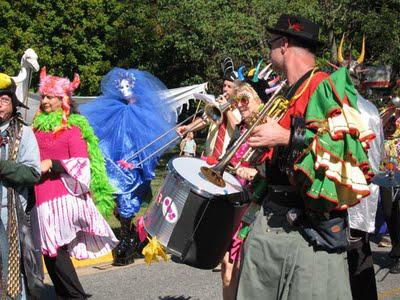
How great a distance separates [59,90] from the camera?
215 inches

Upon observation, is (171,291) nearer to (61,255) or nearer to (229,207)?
(61,255)

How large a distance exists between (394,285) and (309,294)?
12.5 feet

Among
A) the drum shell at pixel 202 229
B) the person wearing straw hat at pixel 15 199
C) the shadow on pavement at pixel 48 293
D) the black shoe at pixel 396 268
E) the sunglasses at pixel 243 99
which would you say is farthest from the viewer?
the black shoe at pixel 396 268

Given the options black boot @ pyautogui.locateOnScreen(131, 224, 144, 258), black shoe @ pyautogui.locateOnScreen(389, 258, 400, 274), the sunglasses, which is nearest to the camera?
the sunglasses

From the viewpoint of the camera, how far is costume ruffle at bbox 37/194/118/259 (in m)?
5.24

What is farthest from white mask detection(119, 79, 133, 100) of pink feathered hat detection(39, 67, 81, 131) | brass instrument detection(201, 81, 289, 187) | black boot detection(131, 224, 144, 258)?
brass instrument detection(201, 81, 289, 187)

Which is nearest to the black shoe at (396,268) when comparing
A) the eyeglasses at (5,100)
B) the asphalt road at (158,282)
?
the asphalt road at (158,282)

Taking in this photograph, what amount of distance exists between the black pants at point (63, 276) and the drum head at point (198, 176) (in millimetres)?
1851

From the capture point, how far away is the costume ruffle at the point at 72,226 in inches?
206

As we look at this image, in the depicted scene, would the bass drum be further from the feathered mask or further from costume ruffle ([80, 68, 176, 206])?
costume ruffle ([80, 68, 176, 206])

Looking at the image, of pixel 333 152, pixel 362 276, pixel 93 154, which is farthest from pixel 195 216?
pixel 93 154

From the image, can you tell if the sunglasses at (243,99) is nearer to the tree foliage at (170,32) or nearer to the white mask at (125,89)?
the white mask at (125,89)

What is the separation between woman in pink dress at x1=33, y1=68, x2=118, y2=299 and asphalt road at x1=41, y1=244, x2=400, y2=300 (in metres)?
0.79

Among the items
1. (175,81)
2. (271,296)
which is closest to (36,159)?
(271,296)
